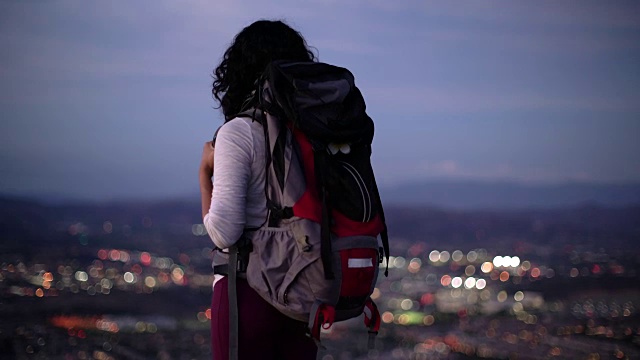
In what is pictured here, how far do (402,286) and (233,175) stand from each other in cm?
461

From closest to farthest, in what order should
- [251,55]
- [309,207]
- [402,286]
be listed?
1. [309,207]
2. [251,55]
3. [402,286]

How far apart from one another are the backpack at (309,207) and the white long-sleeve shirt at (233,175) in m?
0.02

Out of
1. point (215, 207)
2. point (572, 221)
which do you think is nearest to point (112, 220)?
point (572, 221)

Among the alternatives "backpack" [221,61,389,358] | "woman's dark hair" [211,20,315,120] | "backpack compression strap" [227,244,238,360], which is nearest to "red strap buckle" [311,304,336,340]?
"backpack" [221,61,389,358]

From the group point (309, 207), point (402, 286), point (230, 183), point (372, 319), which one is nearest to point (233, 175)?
point (230, 183)

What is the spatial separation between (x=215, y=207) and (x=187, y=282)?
3915mm

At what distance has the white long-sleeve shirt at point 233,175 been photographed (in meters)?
1.44

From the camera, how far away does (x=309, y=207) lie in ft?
4.72

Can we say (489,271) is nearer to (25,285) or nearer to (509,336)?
(509,336)

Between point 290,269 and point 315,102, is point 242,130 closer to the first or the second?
point 315,102

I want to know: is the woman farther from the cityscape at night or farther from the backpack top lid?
the cityscape at night

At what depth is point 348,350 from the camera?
4.40 metres

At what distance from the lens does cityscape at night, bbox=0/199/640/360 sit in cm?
479

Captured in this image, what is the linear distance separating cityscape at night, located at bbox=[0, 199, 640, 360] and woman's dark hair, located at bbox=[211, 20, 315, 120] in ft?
9.38
